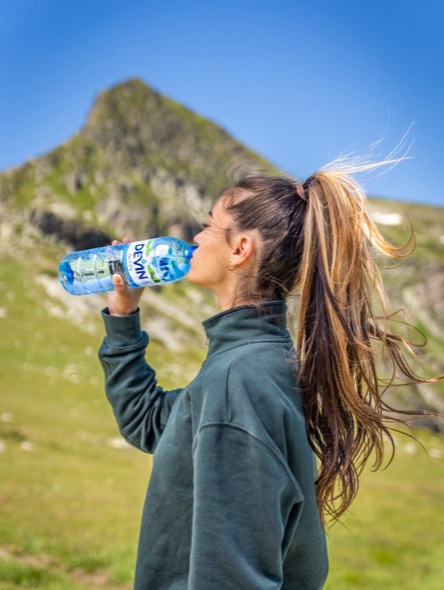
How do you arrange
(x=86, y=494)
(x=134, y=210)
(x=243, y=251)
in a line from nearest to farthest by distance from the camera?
(x=243, y=251)
(x=86, y=494)
(x=134, y=210)

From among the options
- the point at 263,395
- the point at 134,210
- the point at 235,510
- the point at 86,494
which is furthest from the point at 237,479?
the point at 134,210

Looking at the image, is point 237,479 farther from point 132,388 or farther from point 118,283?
point 118,283

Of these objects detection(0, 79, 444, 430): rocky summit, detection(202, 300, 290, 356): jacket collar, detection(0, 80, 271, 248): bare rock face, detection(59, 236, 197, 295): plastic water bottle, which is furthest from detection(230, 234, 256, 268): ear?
detection(0, 80, 271, 248): bare rock face

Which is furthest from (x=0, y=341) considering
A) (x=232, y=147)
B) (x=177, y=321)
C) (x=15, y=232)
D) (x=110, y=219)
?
(x=232, y=147)

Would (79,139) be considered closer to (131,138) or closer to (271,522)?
(131,138)

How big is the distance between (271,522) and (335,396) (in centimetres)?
75

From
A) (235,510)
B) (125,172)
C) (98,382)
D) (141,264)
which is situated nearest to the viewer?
(235,510)

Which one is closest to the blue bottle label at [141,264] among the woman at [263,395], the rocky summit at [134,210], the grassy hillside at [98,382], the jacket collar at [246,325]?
the woman at [263,395]

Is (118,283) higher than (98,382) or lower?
lower

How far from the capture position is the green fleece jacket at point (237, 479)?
2.56 metres

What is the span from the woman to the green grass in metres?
2.20

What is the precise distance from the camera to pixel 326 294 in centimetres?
313

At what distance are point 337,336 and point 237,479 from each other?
87 centimetres

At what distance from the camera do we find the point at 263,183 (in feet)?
11.3
